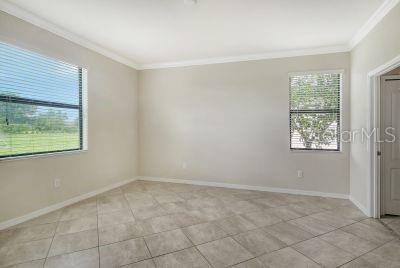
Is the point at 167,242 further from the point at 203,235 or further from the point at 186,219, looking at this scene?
the point at 186,219

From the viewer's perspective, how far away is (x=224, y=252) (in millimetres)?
2297

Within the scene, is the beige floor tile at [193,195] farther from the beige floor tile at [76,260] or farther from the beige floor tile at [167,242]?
the beige floor tile at [76,260]

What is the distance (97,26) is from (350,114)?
14.4ft

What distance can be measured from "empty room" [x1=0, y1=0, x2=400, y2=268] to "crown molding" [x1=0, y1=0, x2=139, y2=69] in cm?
2

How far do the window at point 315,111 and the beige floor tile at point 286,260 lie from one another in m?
2.47

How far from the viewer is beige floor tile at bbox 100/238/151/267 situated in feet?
7.02

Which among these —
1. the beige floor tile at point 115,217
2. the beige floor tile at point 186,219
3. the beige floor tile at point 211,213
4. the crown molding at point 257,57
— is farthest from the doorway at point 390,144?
the beige floor tile at point 115,217

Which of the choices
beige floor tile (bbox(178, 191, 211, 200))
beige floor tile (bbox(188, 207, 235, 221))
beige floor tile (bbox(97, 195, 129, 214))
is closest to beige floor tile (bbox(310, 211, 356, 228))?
beige floor tile (bbox(188, 207, 235, 221))

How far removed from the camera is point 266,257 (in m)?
2.21

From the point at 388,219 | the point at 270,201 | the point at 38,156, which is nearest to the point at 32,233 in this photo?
the point at 38,156

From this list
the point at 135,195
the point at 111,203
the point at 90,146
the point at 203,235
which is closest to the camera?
the point at 203,235

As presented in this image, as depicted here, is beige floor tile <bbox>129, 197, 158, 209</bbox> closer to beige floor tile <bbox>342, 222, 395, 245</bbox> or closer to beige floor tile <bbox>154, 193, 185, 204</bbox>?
beige floor tile <bbox>154, 193, 185, 204</bbox>

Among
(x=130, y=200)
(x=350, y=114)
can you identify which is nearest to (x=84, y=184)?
(x=130, y=200)

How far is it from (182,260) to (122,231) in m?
0.99
